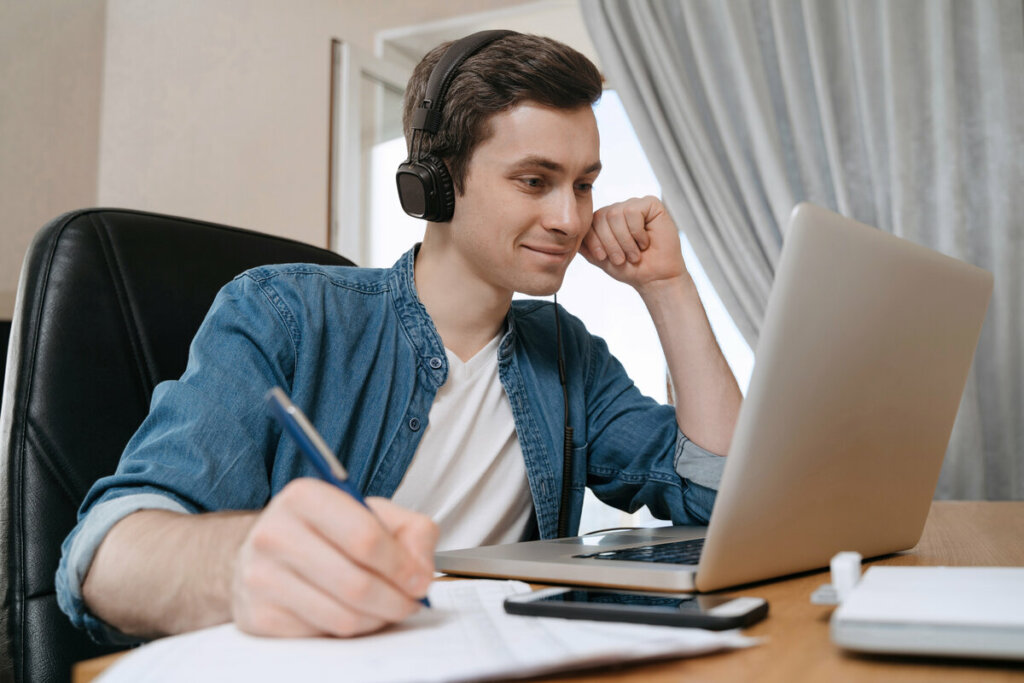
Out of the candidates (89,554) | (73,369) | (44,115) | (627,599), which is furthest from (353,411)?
(44,115)

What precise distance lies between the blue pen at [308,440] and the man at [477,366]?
0.25 m

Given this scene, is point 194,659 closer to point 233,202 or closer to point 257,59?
point 233,202

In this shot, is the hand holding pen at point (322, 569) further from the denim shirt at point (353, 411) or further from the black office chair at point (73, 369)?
the black office chair at point (73, 369)

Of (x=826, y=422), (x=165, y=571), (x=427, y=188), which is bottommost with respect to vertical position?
(x=165, y=571)

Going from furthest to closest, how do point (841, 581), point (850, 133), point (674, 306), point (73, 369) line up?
1. point (850, 133)
2. point (674, 306)
3. point (73, 369)
4. point (841, 581)

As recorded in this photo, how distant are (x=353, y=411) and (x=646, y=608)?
57 cm

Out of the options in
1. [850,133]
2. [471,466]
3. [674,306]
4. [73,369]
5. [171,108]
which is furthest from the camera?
[171,108]

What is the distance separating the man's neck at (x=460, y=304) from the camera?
1.17 m

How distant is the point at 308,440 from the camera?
0.44m

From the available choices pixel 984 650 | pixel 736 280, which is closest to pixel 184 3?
pixel 736 280

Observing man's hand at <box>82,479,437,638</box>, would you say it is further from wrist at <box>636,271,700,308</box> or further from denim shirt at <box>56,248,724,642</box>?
wrist at <box>636,271,700,308</box>

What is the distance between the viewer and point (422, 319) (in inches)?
42.7

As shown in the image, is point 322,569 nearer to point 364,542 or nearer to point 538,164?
point 364,542

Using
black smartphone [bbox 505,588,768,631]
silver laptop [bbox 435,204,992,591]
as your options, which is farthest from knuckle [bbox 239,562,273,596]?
silver laptop [bbox 435,204,992,591]
